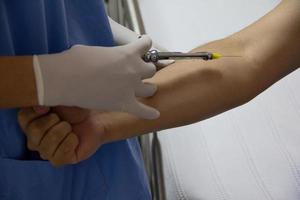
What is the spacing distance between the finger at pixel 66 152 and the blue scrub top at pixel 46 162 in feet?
0.14

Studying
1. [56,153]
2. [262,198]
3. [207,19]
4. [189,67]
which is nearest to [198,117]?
[189,67]

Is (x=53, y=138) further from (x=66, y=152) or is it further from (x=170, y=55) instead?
(x=170, y=55)

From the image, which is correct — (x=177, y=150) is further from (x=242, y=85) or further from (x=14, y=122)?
(x=14, y=122)

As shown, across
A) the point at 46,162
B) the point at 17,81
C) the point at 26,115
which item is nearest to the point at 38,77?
the point at 17,81

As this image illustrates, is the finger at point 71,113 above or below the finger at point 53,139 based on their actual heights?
above

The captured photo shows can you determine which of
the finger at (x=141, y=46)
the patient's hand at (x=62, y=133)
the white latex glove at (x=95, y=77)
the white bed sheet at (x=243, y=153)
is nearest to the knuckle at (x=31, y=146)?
the patient's hand at (x=62, y=133)

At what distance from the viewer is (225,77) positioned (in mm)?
1009

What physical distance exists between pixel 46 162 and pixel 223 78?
17.7 inches

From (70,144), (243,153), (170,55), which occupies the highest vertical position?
(170,55)

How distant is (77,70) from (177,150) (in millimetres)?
556

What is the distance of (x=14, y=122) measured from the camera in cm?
84

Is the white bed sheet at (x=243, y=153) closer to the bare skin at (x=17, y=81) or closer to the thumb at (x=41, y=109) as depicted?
the thumb at (x=41, y=109)

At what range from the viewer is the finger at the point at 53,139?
0.82 meters

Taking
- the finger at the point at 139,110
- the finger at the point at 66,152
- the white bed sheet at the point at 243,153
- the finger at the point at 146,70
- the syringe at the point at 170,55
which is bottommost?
the white bed sheet at the point at 243,153
